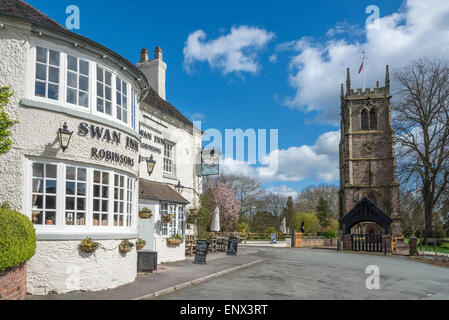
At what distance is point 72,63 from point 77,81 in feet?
1.51

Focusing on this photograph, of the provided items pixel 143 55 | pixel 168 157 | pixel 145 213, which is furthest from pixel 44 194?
pixel 143 55

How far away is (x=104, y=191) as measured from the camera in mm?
10562

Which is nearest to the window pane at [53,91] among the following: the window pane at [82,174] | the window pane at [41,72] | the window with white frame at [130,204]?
the window pane at [41,72]

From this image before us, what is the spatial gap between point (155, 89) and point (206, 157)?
5.11 metres

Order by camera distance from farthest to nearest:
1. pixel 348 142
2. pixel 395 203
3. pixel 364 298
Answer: pixel 348 142, pixel 395 203, pixel 364 298

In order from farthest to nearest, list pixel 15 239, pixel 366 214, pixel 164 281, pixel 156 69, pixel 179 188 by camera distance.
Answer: pixel 366 214, pixel 156 69, pixel 179 188, pixel 164 281, pixel 15 239

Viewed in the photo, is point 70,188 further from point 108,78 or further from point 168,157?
Answer: point 168,157

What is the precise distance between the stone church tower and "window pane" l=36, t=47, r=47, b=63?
4446 centimetres

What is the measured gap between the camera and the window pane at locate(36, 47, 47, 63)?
374 inches

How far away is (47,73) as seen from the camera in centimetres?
955

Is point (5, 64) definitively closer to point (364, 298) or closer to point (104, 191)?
point (104, 191)

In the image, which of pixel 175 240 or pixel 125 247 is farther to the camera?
pixel 175 240

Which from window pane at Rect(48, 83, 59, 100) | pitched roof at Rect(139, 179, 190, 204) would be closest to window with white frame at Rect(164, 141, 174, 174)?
pitched roof at Rect(139, 179, 190, 204)
